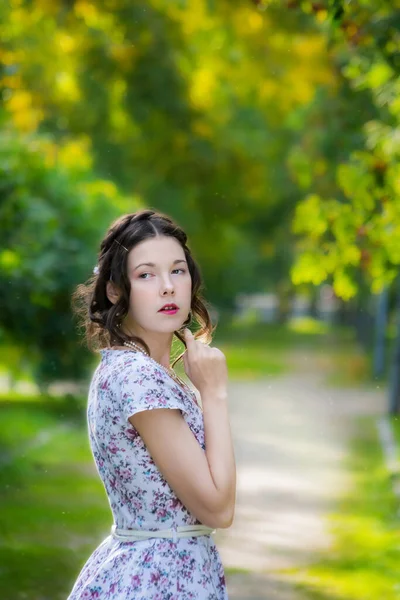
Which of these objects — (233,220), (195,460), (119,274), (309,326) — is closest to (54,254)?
(119,274)

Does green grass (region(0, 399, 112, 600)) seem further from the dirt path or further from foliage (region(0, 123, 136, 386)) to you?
the dirt path

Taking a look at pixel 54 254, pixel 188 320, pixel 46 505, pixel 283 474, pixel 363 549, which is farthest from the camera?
pixel 283 474

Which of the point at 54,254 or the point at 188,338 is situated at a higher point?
the point at 54,254

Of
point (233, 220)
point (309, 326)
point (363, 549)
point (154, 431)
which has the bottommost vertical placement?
point (154, 431)

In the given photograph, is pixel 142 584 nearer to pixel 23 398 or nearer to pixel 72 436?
pixel 72 436

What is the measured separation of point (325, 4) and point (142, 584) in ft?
9.98

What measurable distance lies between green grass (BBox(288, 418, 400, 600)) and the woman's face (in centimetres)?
473

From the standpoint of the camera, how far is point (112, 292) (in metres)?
2.31

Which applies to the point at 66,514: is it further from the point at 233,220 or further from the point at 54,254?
the point at 233,220

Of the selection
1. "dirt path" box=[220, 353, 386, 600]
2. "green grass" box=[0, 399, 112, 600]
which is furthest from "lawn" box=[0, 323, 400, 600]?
"dirt path" box=[220, 353, 386, 600]

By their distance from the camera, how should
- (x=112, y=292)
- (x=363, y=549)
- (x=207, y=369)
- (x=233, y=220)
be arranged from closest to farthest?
(x=207, y=369) < (x=112, y=292) < (x=363, y=549) < (x=233, y=220)

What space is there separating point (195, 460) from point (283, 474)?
1077 centimetres

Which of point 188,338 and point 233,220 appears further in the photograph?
point 233,220

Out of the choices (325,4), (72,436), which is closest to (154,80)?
(72,436)
